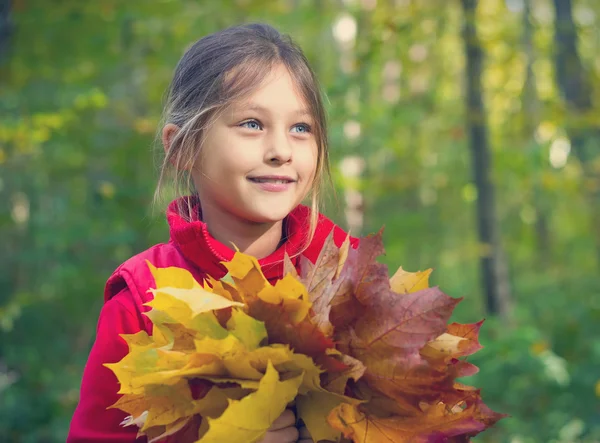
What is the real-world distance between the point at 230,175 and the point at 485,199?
4.60m

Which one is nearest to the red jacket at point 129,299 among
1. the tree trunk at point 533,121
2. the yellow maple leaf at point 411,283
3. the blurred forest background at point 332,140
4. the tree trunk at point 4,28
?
the yellow maple leaf at point 411,283

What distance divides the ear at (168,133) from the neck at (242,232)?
213 mm

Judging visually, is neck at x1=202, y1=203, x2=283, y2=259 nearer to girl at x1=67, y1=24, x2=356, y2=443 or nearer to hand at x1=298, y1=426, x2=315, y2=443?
girl at x1=67, y1=24, x2=356, y2=443

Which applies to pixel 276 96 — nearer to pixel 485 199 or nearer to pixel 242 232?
pixel 242 232

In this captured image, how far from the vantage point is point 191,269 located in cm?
187

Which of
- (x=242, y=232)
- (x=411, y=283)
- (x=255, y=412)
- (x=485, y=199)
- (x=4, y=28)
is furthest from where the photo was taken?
(x=4, y=28)

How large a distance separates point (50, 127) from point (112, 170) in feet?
2.12

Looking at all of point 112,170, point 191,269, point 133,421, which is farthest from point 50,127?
point 133,421

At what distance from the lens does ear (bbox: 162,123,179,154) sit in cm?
199

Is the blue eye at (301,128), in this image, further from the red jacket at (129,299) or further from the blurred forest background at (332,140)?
the blurred forest background at (332,140)

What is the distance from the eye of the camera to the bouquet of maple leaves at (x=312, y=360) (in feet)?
4.19

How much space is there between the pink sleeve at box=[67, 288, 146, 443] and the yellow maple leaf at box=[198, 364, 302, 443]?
1.63 feet

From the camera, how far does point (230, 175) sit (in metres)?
1.78

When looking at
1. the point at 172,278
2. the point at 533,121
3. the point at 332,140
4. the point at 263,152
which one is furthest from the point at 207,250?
the point at 533,121
